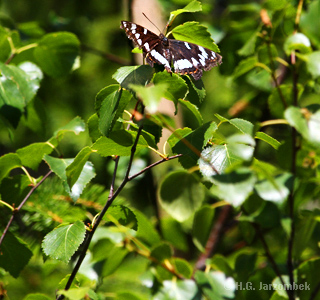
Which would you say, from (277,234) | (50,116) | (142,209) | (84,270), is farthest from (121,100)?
(50,116)

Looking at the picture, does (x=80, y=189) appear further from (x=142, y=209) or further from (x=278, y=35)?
(x=142, y=209)

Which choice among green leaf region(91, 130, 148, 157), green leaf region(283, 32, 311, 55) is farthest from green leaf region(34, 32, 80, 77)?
green leaf region(283, 32, 311, 55)

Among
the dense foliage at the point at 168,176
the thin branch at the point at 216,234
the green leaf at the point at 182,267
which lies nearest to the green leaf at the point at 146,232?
the dense foliage at the point at 168,176

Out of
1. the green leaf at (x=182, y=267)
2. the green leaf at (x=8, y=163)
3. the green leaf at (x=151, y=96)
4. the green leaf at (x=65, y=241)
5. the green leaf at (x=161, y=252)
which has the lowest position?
the green leaf at (x=182, y=267)

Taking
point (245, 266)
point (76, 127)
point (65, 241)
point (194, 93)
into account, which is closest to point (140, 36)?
point (194, 93)

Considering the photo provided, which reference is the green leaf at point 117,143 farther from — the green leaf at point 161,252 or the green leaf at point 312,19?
the green leaf at point 312,19

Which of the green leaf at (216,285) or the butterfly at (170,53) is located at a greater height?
the butterfly at (170,53)

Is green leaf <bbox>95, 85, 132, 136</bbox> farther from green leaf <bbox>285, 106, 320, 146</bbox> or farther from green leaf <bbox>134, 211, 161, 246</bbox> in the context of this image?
green leaf <bbox>134, 211, 161, 246</bbox>

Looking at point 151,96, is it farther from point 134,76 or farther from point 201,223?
point 201,223
